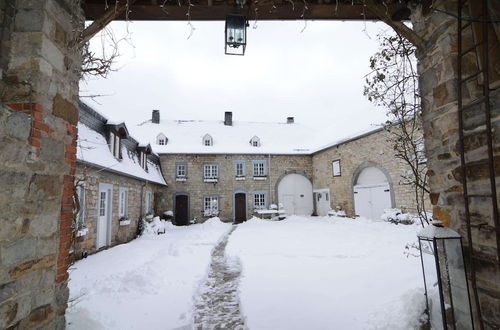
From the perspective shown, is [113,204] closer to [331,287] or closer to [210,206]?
[331,287]

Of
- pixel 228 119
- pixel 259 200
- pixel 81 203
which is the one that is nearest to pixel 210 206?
pixel 259 200

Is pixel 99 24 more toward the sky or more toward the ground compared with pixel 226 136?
more toward the ground

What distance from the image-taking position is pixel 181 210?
19.8 metres

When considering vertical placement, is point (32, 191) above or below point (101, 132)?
below

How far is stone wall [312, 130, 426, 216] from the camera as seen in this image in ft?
41.1

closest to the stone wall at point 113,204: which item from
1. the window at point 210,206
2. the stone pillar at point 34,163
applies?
the stone pillar at point 34,163

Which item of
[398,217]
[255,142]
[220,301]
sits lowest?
[220,301]

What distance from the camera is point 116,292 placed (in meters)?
4.58

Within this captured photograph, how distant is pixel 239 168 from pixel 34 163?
725 inches

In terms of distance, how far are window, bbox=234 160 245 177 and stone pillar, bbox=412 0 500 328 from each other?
17.8 metres

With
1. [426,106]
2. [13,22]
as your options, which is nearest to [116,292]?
[13,22]

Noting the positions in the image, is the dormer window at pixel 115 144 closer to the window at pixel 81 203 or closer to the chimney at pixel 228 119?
the window at pixel 81 203

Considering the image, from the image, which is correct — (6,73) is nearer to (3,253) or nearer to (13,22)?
(13,22)

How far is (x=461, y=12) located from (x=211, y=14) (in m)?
2.48
